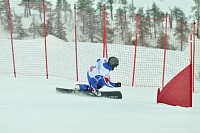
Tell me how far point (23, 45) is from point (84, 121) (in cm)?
1212

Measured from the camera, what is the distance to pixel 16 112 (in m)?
3.51

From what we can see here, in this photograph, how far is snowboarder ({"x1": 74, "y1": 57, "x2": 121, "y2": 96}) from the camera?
19.1ft

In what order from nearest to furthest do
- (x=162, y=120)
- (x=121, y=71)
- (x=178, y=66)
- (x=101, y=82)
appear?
(x=162, y=120) < (x=101, y=82) < (x=121, y=71) < (x=178, y=66)

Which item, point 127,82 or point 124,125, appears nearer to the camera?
point 124,125

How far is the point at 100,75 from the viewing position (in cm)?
608

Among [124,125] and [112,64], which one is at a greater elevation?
[112,64]

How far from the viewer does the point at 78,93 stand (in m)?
6.61

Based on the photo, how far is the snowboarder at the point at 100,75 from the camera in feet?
19.1

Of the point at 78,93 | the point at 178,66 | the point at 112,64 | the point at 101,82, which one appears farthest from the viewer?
the point at 178,66

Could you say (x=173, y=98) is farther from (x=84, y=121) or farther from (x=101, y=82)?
(x=84, y=121)

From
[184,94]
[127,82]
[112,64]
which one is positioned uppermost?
[112,64]

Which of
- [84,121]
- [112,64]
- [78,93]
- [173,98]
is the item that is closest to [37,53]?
[78,93]

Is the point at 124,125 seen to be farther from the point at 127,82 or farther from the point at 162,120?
the point at 127,82

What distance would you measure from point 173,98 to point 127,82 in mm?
5909
